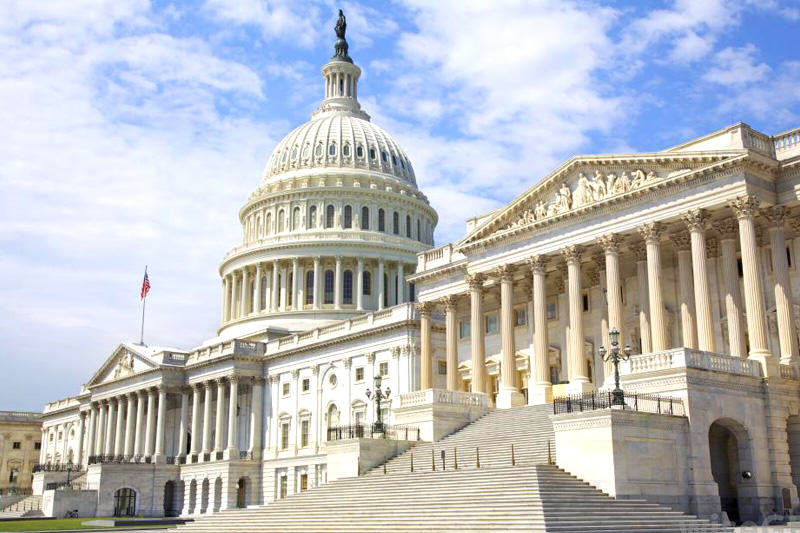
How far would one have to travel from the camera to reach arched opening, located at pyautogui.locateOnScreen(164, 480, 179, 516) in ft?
316

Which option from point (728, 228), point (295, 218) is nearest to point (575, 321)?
point (728, 228)

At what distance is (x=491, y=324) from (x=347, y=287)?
42.1 meters

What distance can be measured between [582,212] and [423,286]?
58.2ft

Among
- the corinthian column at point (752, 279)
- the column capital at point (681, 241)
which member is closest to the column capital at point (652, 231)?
the column capital at point (681, 241)

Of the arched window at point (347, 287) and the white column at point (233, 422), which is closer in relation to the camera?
the white column at point (233, 422)

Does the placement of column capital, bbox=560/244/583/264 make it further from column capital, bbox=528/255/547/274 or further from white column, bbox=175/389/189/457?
white column, bbox=175/389/189/457

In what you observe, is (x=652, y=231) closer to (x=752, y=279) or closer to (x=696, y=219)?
(x=696, y=219)

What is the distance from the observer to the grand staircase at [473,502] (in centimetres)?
3247

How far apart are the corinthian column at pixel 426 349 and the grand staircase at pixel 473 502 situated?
16.4 metres

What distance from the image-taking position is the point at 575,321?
53562 mm

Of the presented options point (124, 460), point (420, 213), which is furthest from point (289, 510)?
point (420, 213)

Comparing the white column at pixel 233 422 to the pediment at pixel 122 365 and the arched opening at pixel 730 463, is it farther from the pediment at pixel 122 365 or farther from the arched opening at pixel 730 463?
the arched opening at pixel 730 463

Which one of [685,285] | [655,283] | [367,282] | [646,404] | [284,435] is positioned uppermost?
[367,282]

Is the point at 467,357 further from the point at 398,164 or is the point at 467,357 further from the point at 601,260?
the point at 398,164
